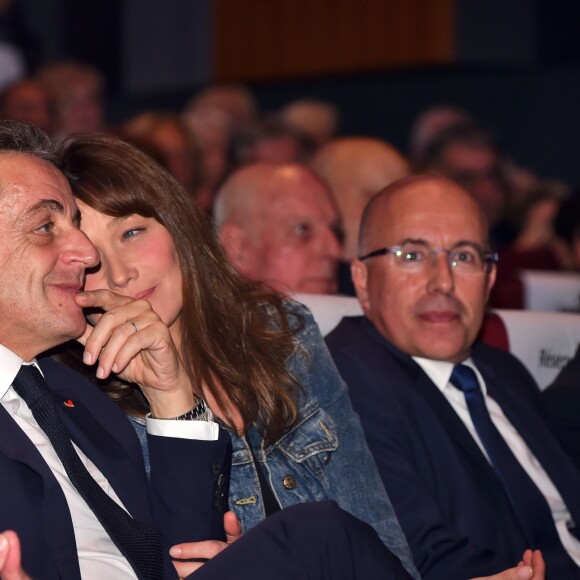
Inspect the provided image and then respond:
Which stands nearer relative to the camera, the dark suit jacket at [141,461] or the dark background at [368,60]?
the dark suit jacket at [141,461]

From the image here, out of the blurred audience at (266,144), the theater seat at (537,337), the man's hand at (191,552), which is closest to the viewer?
the man's hand at (191,552)

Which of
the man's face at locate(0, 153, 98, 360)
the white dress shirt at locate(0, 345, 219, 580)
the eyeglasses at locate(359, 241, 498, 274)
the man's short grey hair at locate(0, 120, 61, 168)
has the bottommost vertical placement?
the white dress shirt at locate(0, 345, 219, 580)

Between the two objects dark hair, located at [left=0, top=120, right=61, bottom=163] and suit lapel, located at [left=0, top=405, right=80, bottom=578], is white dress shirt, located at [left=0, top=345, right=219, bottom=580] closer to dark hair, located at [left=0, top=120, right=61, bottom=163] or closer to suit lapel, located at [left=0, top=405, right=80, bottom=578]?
suit lapel, located at [left=0, top=405, right=80, bottom=578]

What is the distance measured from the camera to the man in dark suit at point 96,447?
6.15 ft

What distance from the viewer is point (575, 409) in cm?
304

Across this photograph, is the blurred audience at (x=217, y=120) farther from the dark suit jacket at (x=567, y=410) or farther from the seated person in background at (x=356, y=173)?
the dark suit jacket at (x=567, y=410)

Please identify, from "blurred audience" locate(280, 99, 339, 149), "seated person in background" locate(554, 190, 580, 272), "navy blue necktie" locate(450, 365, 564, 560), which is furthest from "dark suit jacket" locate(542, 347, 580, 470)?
"blurred audience" locate(280, 99, 339, 149)

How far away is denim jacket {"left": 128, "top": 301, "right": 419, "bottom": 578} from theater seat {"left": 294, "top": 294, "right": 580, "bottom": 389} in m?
0.85

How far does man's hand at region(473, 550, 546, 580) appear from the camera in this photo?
2.30 metres

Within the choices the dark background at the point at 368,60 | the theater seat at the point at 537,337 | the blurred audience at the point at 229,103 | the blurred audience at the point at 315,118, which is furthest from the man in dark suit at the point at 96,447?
the dark background at the point at 368,60

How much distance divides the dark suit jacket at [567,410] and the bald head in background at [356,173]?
1719 mm

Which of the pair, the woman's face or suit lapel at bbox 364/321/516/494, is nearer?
the woman's face

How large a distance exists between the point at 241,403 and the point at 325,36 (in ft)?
21.3

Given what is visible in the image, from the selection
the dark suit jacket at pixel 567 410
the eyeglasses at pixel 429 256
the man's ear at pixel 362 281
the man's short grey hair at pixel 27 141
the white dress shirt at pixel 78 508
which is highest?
the man's short grey hair at pixel 27 141
